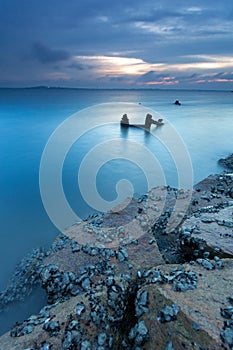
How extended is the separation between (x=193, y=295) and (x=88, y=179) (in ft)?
25.7

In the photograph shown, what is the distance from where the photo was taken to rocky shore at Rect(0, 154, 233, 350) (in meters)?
2.49

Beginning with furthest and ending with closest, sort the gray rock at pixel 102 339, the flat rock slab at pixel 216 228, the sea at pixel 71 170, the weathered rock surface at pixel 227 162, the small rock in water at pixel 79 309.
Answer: the weathered rock surface at pixel 227 162 < the sea at pixel 71 170 < the flat rock slab at pixel 216 228 < the small rock in water at pixel 79 309 < the gray rock at pixel 102 339

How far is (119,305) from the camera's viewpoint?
302 cm

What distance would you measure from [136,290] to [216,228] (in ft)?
5.80

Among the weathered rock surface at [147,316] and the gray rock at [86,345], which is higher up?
the weathered rock surface at [147,316]

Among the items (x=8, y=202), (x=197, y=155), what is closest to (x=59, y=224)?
(x=8, y=202)

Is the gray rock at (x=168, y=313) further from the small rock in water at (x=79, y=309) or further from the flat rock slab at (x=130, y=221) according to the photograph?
the flat rock slab at (x=130, y=221)

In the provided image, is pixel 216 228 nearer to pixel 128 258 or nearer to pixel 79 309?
pixel 128 258

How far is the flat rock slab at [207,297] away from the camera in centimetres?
241

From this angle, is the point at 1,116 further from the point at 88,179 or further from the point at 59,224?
the point at 59,224

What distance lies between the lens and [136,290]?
128 inches

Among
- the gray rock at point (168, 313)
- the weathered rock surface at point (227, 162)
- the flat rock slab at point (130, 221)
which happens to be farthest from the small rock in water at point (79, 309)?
the weathered rock surface at point (227, 162)

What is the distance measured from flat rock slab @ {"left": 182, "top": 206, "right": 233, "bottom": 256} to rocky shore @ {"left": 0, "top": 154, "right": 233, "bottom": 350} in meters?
0.01

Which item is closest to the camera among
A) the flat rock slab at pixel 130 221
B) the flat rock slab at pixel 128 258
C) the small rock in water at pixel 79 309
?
the small rock in water at pixel 79 309
